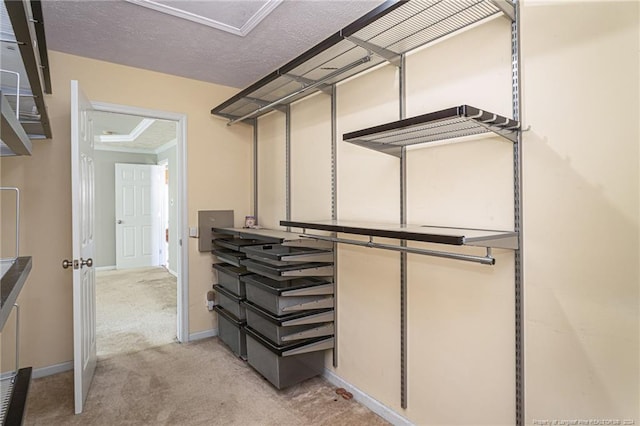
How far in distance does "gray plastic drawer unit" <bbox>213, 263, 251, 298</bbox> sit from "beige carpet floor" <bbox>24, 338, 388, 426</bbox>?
1.89ft

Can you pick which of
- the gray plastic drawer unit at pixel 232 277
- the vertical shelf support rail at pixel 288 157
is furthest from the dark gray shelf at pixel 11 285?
the vertical shelf support rail at pixel 288 157

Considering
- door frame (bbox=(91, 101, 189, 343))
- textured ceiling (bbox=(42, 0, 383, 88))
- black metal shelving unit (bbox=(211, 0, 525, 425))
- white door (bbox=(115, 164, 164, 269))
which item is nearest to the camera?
black metal shelving unit (bbox=(211, 0, 525, 425))

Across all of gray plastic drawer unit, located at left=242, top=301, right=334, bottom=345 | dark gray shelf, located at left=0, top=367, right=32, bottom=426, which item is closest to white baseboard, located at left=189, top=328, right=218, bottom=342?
gray plastic drawer unit, located at left=242, top=301, right=334, bottom=345

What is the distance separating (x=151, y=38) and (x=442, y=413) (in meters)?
2.90

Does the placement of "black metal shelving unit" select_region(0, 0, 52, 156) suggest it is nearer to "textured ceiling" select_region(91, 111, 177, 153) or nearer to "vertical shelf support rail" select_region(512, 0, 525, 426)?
"vertical shelf support rail" select_region(512, 0, 525, 426)

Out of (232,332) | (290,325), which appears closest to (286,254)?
(290,325)

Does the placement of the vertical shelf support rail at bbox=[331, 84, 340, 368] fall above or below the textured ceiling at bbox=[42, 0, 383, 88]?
below

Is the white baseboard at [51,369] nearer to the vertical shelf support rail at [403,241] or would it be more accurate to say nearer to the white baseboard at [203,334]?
the white baseboard at [203,334]

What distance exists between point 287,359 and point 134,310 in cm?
272

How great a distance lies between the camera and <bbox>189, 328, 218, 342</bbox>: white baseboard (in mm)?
3295

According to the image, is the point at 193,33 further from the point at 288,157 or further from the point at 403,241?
the point at 403,241

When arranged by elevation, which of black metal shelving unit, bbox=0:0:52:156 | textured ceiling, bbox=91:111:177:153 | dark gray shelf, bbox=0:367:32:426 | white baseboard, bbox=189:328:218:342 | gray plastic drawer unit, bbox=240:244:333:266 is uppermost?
textured ceiling, bbox=91:111:177:153

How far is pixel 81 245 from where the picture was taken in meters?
2.18

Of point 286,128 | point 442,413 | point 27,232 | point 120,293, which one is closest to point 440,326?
point 442,413
